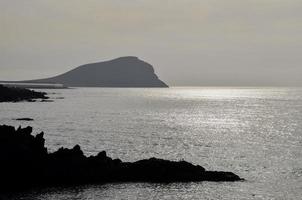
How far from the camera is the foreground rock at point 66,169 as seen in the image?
49.3 meters

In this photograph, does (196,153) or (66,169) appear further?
(196,153)

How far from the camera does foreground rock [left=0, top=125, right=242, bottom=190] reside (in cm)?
4928

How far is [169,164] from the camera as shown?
54562 mm

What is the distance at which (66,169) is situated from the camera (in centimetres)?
5122

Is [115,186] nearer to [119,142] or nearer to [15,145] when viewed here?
[15,145]

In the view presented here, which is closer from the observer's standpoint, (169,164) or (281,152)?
(169,164)

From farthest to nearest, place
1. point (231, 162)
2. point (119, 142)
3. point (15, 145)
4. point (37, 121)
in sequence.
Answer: point (37, 121)
point (119, 142)
point (231, 162)
point (15, 145)

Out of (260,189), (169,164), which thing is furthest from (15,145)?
(260,189)

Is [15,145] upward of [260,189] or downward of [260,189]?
upward

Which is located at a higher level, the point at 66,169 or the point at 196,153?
the point at 66,169

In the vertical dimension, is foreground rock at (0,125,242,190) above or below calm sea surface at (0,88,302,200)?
above

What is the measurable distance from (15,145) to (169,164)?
16.9 metres

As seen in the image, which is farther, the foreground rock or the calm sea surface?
the foreground rock

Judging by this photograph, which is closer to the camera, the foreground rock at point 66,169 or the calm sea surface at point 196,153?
the calm sea surface at point 196,153
